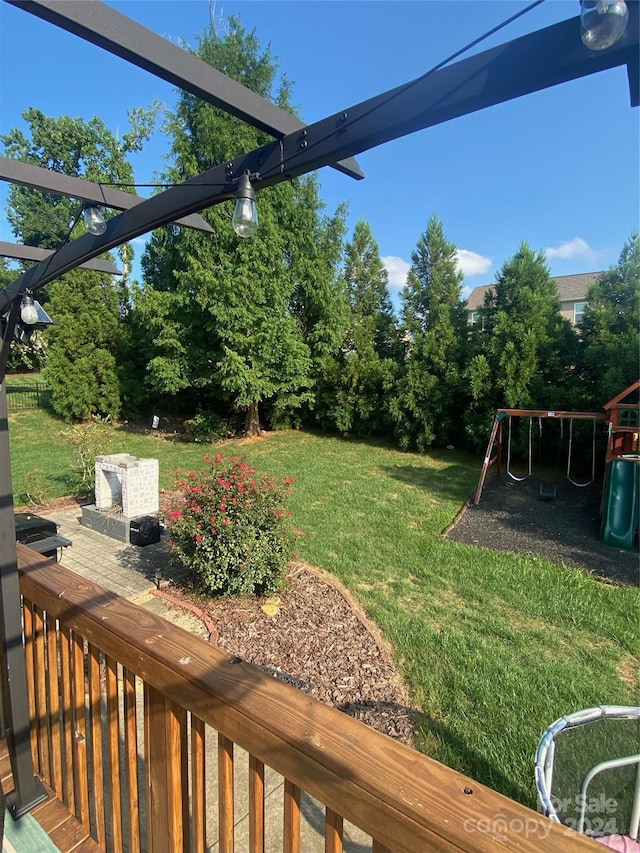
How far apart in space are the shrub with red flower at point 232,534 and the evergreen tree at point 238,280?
241 inches

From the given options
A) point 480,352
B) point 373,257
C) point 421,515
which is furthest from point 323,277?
point 421,515

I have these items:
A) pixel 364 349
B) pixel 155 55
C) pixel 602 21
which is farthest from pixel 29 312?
pixel 364 349

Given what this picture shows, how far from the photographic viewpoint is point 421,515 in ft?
20.1

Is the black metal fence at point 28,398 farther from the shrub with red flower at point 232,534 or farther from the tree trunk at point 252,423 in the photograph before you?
the shrub with red flower at point 232,534

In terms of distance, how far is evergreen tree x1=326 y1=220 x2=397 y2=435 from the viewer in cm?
1125

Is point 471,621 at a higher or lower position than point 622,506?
lower

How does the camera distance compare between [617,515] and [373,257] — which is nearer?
[617,515]

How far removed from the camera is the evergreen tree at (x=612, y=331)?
Answer: 7805mm

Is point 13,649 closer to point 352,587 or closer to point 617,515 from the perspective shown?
point 352,587

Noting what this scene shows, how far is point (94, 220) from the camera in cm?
174

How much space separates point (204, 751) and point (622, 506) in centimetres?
572

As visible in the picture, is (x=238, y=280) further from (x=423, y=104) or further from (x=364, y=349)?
(x=423, y=104)

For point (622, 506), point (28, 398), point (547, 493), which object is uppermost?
point (28, 398)

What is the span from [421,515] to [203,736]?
543cm
